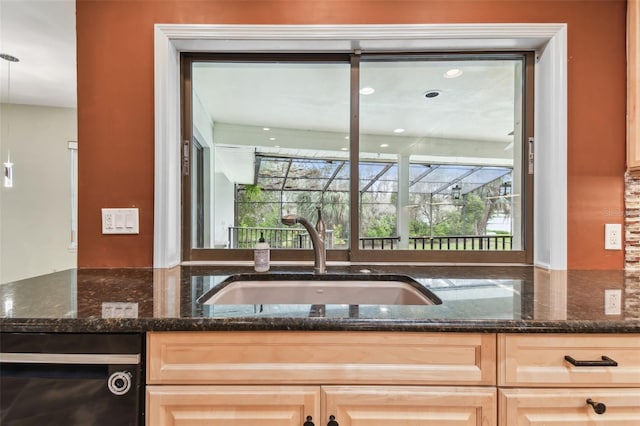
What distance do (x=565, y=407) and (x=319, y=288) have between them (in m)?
0.85

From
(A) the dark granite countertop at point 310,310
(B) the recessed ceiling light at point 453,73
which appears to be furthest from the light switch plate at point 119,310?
(B) the recessed ceiling light at point 453,73

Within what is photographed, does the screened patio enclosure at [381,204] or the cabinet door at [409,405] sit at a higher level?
the screened patio enclosure at [381,204]

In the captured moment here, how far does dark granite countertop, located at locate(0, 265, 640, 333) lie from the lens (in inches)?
29.2

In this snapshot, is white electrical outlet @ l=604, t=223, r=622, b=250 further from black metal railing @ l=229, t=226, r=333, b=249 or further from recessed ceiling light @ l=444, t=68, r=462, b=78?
black metal railing @ l=229, t=226, r=333, b=249

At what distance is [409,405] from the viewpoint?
760mm

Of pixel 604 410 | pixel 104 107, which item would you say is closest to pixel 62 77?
pixel 104 107

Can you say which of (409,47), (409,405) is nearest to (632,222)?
(409,47)

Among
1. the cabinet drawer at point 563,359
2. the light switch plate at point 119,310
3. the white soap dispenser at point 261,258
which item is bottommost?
the cabinet drawer at point 563,359

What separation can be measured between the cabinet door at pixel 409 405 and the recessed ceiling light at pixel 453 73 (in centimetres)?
159

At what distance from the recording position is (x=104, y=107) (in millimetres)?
1392

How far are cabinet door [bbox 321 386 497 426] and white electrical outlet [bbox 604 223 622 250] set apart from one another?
1125 mm

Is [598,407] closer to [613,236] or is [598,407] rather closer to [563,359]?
[563,359]

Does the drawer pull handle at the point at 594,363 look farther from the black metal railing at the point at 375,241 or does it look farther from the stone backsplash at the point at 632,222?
the stone backsplash at the point at 632,222

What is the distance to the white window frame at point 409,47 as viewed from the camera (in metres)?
1.35
